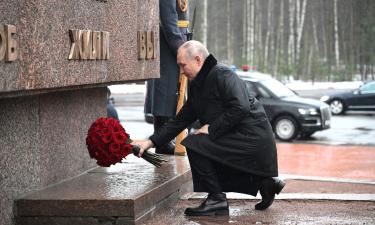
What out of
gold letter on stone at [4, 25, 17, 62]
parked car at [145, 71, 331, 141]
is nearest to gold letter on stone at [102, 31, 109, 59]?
gold letter on stone at [4, 25, 17, 62]

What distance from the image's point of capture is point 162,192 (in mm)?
6816

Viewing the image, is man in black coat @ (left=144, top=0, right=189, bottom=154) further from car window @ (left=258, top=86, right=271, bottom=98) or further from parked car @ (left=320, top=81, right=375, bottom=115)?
parked car @ (left=320, top=81, right=375, bottom=115)

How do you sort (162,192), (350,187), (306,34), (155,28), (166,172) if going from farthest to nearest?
(306,34) → (350,187) → (155,28) → (166,172) → (162,192)

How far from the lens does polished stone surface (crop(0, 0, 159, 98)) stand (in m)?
5.28

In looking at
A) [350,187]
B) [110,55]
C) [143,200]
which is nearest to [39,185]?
[143,200]

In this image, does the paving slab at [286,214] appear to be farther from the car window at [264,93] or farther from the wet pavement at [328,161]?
the car window at [264,93]

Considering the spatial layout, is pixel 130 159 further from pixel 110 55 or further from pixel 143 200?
pixel 143 200

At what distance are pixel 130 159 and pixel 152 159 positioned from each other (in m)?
1.56

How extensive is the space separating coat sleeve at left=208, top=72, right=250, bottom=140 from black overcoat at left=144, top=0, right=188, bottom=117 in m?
2.29

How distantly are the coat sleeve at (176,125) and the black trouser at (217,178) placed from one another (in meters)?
0.42

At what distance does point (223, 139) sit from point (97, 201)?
1.11 metres

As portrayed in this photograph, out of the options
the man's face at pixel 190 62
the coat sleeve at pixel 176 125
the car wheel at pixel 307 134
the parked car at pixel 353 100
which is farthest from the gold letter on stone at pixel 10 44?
the parked car at pixel 353 100

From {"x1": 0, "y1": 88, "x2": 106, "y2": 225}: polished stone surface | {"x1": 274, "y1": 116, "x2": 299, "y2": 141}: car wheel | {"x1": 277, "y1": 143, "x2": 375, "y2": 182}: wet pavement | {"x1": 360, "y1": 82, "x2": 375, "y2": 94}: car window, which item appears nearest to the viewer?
{"x1": 0, "y1": 88, "x2": 106, "y2": 225}: polished stone surface

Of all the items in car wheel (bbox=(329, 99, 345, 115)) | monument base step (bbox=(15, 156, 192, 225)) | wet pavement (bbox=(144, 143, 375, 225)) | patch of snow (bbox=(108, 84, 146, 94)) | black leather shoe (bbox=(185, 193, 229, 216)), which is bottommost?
patch of snow (bbox=(108, 84, 146, 94))
